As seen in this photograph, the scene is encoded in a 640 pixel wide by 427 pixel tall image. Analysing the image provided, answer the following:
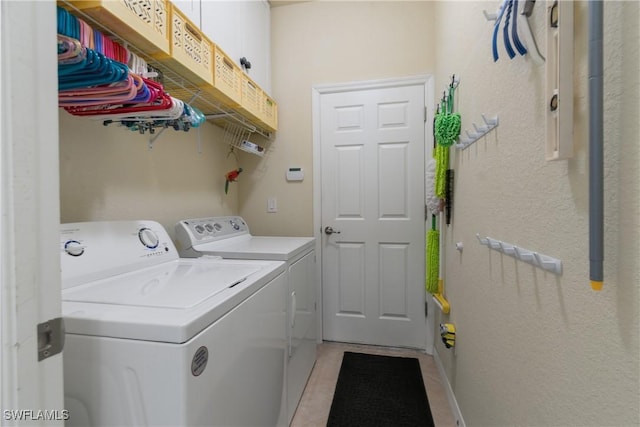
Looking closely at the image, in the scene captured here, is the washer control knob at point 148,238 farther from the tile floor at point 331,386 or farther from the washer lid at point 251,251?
the tile floor at point 331,386

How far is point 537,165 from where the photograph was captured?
0.79 m

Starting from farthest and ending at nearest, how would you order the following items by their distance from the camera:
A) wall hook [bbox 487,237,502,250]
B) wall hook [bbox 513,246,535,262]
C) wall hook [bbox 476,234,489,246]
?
1. wall hook [bbox 476,234,489,246]
2. wall hook [bbox 487,237,502,250]
3. wall hook [bbox 513,246,535,262]

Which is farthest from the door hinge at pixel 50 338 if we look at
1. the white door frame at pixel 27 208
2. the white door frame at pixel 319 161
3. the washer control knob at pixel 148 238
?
the white door frame at pixel 319 161

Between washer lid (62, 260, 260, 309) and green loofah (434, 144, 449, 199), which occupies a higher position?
green loofah (434, 144, 449, 199)

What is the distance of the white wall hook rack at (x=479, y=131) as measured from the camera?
1.07 m

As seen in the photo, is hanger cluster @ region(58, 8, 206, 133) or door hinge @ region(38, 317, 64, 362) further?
hanger cluster @ region(58, 8, 206, 133)

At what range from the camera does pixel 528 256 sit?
0.81 m

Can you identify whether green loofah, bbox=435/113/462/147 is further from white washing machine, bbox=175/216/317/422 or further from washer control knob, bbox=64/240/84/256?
washer control knob, bbox=64/240/84/256

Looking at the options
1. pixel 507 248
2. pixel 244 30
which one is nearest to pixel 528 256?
pixel 507 248

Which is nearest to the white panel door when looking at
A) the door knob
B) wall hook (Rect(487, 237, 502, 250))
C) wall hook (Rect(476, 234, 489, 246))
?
the door knob

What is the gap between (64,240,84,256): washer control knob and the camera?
1008 mm

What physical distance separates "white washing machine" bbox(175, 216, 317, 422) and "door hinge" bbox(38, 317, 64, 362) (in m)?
1.04

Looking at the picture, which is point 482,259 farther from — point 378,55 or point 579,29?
point 378,55

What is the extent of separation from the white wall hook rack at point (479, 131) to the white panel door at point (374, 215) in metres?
0.87
